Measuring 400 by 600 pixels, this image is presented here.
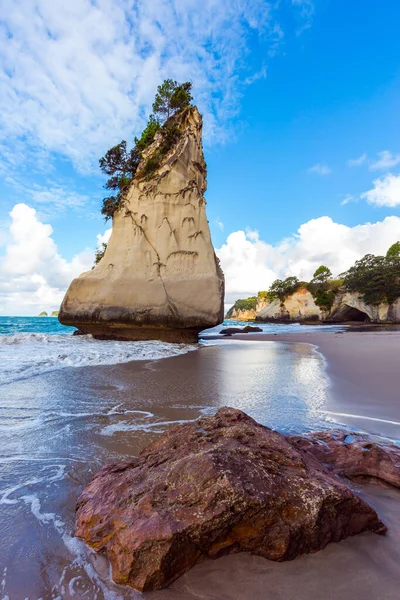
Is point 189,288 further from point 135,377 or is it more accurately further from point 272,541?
point 272,541

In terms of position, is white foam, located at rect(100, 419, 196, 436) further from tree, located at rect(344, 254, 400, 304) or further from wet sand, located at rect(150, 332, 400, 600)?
tree, located at rect(344, 254, 400, 304)

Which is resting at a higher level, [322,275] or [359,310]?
[322,275]

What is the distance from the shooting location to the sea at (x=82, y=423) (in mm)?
1304

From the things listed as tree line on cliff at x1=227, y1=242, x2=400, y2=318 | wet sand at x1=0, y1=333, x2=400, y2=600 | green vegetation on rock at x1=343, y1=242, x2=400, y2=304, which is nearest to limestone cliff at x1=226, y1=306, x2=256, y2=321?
tree line on cliff at x1=227, y1=242, x2=400, y2=318

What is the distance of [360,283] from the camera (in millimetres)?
39156

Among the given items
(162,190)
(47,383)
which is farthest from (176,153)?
(47,383)

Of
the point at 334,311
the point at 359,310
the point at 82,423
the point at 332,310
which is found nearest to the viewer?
the point at 82,423

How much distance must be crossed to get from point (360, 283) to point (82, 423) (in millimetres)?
42156

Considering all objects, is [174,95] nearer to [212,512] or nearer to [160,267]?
[160,267]

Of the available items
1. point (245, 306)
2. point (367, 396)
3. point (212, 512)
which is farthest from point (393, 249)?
point (245, 306)

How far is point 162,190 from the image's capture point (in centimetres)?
1514

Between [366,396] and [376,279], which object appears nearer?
[366,396]

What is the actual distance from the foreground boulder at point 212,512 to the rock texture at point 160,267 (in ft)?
37.2

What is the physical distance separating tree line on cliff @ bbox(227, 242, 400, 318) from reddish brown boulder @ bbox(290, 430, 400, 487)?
40444mm
